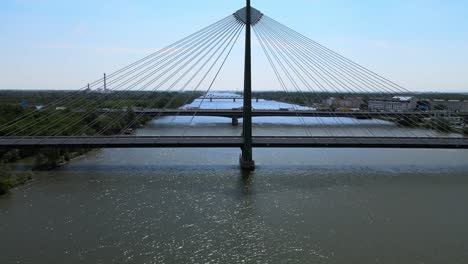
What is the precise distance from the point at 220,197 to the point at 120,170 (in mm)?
4586

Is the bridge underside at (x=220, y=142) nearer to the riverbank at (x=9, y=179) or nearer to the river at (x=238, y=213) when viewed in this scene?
the river at (x=238, y=213)

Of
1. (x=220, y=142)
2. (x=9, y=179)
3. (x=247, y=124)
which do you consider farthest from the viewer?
(x=220, y=142)

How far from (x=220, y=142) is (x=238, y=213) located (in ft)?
15.9

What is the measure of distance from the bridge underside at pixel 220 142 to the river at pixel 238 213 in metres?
0.81

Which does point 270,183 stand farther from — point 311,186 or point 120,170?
point 120,170

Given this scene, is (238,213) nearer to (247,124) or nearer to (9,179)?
(247,124)

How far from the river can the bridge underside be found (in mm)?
813

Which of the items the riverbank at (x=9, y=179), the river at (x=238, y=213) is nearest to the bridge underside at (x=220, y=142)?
the river at (x=238, y=213)

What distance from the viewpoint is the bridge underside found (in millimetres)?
13297

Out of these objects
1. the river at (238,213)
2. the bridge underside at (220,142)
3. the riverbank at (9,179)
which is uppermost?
the bridge underside at (220,142)

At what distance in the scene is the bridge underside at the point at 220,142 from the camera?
13297 millimetres

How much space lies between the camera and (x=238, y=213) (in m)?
9.08

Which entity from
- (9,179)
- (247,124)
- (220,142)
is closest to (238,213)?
(247,124)

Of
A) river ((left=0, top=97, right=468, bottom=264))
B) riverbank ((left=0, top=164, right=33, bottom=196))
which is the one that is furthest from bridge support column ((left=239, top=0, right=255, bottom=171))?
riverbank ((left=0, top=164, right=33, bottom=196))
